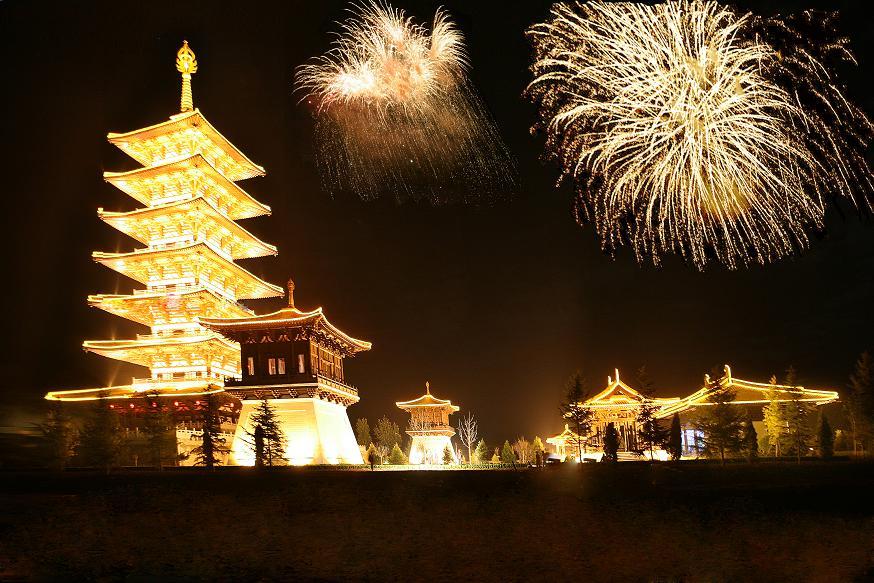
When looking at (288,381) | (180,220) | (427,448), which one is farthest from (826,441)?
(180,220)

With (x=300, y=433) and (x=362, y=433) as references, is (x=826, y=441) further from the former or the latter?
(x=362, y=433)

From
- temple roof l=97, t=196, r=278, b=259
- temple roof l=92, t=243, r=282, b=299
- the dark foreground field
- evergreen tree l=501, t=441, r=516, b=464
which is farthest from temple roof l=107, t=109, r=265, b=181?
evergreen tree l=501, t=441, r=516, b=464

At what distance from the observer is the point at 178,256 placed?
40.1 meters

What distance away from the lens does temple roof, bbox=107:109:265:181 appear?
40.6 metres

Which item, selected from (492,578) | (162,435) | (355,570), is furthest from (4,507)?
(162,435)

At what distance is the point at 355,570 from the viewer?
12742 mm

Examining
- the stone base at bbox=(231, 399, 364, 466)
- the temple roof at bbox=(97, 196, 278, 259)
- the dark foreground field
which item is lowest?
the dark foreground field

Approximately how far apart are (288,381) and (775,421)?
24.8 metres

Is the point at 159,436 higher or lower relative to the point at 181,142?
lower

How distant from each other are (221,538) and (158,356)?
28.3 metres

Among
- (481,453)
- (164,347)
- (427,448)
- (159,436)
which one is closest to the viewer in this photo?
(159,436)

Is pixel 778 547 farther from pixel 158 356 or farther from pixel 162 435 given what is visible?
pixel 158 356

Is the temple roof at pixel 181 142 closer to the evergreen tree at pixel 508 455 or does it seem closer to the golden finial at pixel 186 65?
the golden finial at pixel 186 65

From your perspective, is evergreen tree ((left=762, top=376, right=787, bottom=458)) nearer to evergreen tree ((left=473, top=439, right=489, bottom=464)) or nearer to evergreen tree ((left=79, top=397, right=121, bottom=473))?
evergreen tree ((left=473, top=439, right=489, bottom=464))
